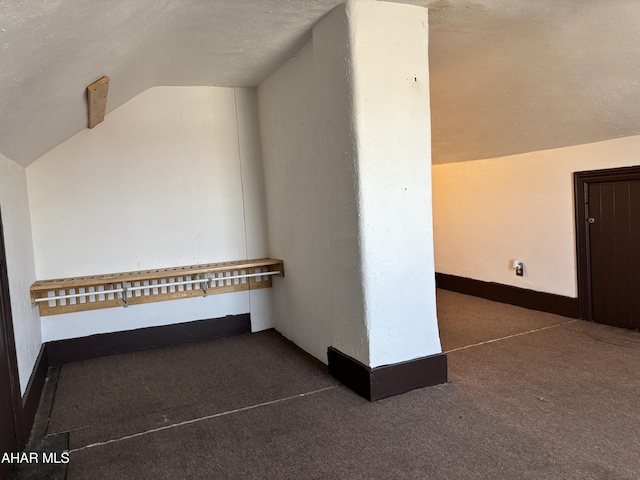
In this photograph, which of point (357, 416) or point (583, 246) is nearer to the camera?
point (357, 416)

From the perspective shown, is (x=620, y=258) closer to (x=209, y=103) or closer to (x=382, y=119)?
(x=382, y=119)

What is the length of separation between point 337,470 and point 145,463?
881 mm

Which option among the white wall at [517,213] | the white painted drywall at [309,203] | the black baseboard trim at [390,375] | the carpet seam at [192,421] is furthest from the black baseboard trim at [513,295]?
the carpet seam at [192,421]

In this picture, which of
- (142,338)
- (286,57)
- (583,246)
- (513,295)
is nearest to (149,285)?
(142,338)

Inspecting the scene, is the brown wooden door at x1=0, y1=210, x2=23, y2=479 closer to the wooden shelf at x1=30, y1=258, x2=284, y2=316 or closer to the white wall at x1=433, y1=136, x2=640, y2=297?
the wooden shelf at x1=30, y1=258, x2=284, y2=316

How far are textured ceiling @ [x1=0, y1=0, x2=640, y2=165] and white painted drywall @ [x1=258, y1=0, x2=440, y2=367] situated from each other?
0.23 m

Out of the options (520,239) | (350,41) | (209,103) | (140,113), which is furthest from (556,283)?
(140,113)

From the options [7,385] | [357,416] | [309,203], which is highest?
[309,203]

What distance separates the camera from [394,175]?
2.62 m

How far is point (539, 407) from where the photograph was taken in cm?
240

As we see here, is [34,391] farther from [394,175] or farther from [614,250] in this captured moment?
[614,250]

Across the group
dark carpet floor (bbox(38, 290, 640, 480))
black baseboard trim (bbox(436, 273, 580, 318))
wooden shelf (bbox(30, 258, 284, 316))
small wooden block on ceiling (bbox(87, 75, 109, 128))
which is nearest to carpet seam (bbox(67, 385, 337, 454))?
dark carpet floor (bbox(38, 290, 640, 480))

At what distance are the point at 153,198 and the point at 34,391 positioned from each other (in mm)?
1707

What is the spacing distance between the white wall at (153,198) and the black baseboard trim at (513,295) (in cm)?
233
